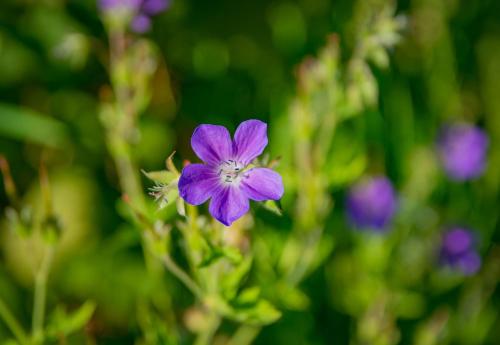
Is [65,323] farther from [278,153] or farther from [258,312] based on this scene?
[278,153]

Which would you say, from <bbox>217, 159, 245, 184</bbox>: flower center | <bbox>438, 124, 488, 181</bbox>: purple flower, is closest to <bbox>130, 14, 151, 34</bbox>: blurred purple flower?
<bbox>217, 159, 245, 184</bbox>: flower center

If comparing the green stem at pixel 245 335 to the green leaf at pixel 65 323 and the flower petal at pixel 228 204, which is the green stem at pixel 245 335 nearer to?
the green leaf at pixel 65 323

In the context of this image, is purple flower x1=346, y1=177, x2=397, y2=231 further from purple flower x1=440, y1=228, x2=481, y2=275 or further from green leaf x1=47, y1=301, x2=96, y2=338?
green leaf x1=47, y1=301, x2=96, y2=338

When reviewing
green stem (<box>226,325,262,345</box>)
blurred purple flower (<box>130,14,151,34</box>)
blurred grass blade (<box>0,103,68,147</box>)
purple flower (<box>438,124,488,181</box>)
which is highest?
purple flower (<box>438,124,488,181</box>)

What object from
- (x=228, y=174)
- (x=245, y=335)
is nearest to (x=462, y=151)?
(x=245, y=335)

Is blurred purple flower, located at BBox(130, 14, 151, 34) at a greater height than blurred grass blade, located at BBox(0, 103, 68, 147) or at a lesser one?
greater

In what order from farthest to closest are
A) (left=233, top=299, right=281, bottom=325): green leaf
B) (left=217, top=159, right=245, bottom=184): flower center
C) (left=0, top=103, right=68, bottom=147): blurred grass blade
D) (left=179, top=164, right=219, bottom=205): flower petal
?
(left=0, top=103, right=68, bottom=147): blurred grass blade, (left=233, top=299, right=281, bottom=325): green leaf, (left=217, top=159, right=245, bottom=184): flower center, (left=179, top=164, right=219, bottom=205): flower petal

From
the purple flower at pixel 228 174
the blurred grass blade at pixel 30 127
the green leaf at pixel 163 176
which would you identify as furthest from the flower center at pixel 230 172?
the blurred grass blade at pixel 30 127
